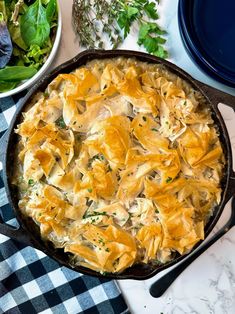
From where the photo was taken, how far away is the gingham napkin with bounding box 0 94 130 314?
220 centimetres

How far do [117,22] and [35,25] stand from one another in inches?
10.6

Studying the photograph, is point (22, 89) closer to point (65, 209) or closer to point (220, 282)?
point (65, 209)

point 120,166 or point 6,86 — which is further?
point 6,86

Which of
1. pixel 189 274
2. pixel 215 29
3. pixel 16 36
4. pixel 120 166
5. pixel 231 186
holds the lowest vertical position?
pixel 189 274

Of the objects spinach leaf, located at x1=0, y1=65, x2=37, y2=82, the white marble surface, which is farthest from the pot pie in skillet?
the white marble surface

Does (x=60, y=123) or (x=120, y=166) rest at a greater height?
(x=60, y=123)

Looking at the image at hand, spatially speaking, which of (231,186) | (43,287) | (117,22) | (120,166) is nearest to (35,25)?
(117,22)

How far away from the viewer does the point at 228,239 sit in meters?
2.15

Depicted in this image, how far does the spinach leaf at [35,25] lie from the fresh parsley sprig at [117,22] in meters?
0.13

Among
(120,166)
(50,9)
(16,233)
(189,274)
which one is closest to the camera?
(120,166)

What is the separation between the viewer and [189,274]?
219cm

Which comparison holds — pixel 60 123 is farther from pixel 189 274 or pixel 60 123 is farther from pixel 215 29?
pixel 189 274

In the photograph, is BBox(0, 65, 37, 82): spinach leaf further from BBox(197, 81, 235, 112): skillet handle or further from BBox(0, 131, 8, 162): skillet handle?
BBox(197, 81, 235, 112): skillet handle

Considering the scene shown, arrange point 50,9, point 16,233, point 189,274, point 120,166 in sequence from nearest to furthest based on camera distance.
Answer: point 120,166 < point 16,233 < point 50,9 < point 189,274
